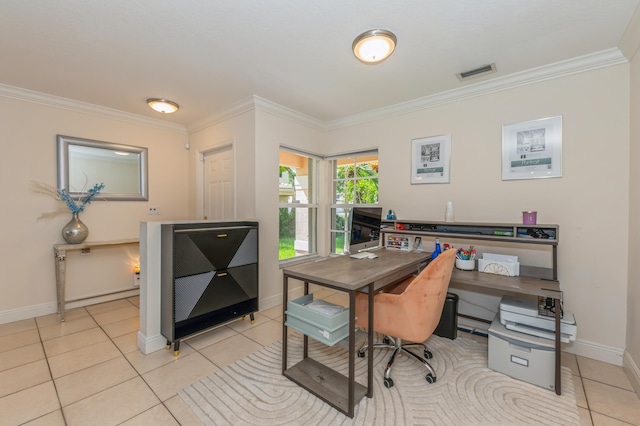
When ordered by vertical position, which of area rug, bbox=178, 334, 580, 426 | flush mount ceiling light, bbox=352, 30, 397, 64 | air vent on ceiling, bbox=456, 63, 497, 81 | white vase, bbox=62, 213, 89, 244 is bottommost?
area rug, bbox=178, 334, 580, 426

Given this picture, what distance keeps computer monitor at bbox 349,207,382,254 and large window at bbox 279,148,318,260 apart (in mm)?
1549

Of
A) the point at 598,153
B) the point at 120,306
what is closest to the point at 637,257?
the point at 598,153

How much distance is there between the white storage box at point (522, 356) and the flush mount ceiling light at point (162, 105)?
3.97 m

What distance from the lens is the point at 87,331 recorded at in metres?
2.73

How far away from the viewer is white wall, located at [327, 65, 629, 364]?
2172 mm

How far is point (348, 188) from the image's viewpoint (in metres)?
4.06

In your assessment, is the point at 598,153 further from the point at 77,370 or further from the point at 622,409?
the point at 77,370

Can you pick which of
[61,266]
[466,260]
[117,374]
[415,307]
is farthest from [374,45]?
[61,266]

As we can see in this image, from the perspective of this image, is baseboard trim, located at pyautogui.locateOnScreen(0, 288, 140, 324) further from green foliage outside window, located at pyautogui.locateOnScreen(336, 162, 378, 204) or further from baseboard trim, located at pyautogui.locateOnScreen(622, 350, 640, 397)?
baseboard trim, located at pyautogui.locateOnScreen(622, 350, 640, 397)

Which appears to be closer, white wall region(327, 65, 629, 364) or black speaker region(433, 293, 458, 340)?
white wall region(327, 65, 629, 364)

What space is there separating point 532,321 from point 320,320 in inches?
63.4

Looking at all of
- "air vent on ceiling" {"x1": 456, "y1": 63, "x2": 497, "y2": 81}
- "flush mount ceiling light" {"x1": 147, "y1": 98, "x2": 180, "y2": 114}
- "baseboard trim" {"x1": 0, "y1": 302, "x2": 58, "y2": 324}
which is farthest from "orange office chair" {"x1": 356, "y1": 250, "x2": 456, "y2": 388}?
"baseboard trim" {"x1": 0, "y1": 302, "x2": 58, "y2": 324}

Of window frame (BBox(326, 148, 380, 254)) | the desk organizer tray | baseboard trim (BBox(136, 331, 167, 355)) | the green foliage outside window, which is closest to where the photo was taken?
the desk organizer tray

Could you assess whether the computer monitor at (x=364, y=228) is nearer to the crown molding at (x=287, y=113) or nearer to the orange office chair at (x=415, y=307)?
the orange office chair at (x=415, y=307)
